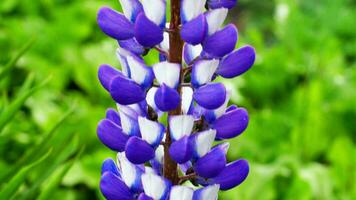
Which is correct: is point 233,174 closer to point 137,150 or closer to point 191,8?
point 137,150

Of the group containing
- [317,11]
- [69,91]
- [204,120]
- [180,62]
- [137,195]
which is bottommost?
[317,11]

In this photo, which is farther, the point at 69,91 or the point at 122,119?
the point at 69,91

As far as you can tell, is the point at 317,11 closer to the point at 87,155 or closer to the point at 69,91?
the point at 69,91

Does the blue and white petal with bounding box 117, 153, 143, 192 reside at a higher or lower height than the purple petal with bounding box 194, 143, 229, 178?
lower

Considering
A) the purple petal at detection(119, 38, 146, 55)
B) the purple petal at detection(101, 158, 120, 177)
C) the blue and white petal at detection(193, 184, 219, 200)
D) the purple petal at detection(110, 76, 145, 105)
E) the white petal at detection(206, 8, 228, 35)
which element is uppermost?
the white petal at detection(206, 8, 228, 35)

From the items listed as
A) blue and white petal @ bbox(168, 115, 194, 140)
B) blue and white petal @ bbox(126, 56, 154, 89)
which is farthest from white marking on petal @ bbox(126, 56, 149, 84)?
blue and white petal @ bbox(168, 115, 194, 140)

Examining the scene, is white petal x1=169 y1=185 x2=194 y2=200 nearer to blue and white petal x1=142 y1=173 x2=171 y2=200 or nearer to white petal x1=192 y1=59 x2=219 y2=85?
blue and white petal x1=142 y1=173 x2=171 y2=200

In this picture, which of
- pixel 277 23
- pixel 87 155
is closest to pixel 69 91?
pixel 87 155

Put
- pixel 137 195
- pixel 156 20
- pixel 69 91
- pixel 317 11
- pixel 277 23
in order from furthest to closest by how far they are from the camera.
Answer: pixel 317 11, pixel 277 23, pixel 69 91, pixel 137 195, pixel 156 20
